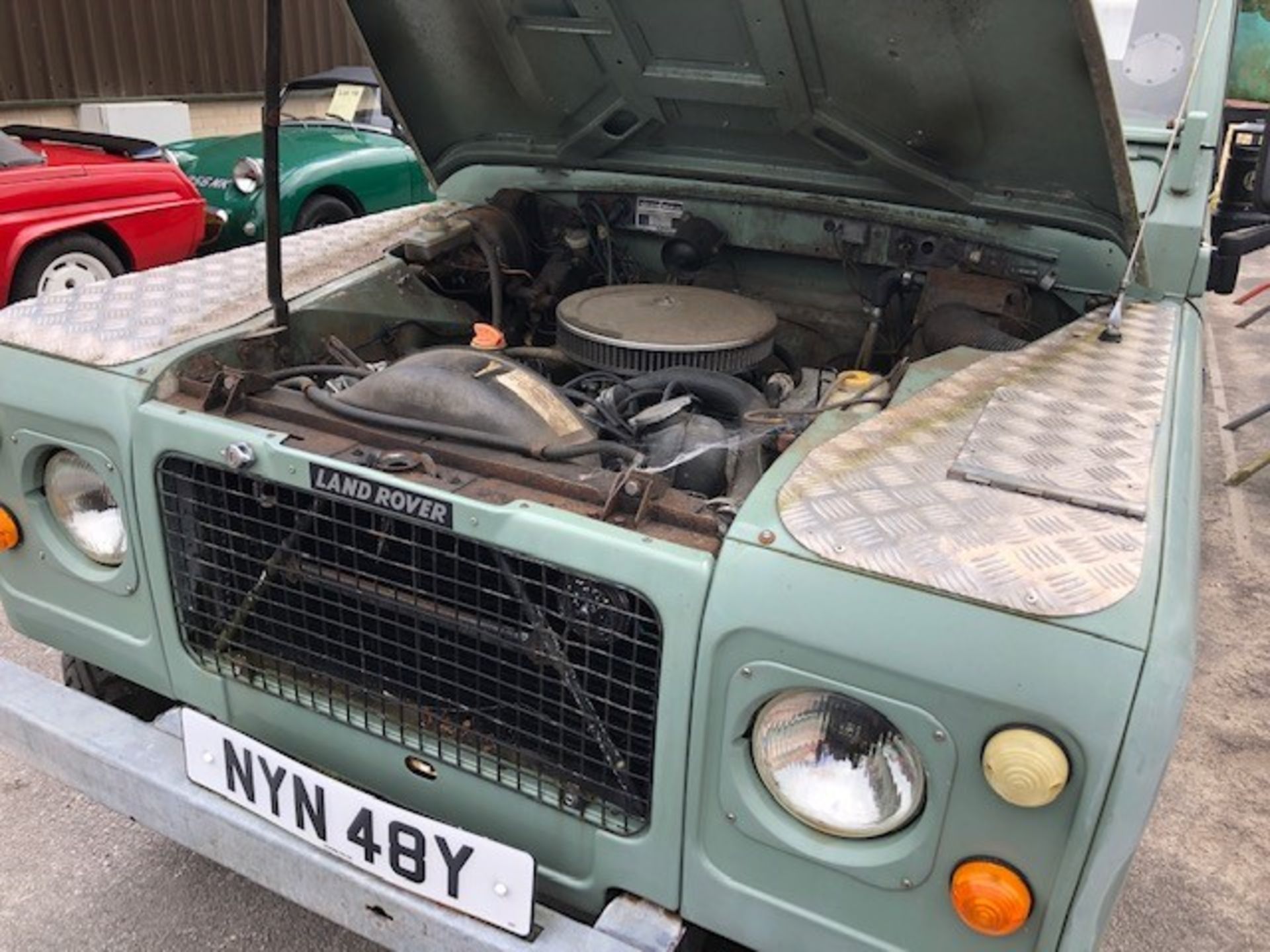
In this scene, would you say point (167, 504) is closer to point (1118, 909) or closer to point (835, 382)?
point (835, 382)

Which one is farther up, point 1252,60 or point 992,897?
point 1252,60

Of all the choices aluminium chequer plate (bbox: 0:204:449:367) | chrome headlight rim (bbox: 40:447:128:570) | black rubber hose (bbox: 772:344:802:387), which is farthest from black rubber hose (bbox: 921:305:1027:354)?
chrome headlight rim (bbox: 40:447:128:570)

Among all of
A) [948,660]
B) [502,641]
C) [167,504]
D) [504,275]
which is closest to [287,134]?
[504,275]

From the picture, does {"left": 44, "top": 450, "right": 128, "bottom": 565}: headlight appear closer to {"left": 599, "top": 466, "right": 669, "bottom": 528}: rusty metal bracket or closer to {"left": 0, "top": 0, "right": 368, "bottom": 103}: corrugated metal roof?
{"left": 599, "top": 466, "right": 669, "bottom": 528}: rusty metal bracket

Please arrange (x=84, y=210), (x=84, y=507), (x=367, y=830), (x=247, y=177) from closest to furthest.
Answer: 1. (x=367, y=830)
2. (x=84, y=507)
3. (x=84, y=210)
4. (x=247, y=177)

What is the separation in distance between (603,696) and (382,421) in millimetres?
625

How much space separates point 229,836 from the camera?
5.95ft

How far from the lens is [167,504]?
1884 mm

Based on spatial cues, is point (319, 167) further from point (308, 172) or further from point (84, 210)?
point (84, 210)

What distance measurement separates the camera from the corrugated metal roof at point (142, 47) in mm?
8883

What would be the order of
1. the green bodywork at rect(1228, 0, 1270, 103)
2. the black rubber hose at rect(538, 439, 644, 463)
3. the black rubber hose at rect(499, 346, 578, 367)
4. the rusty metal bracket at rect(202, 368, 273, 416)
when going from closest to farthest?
the black rubber hose at rect(538, 439, 644, 463) < the rusty metal bracket at rect(202, 368, 273, 416) < the black rubber hose at rect(499, 346, 578, 367) < the green bodywork at rect(1228, 0, 1270, 103)

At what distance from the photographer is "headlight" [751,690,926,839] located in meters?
1.43

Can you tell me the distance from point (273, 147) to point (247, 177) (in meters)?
5.26

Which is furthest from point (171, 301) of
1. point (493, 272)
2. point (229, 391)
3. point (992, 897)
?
point (992, 897)
